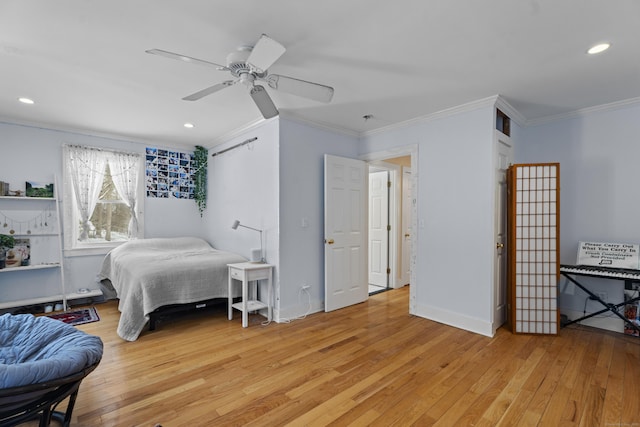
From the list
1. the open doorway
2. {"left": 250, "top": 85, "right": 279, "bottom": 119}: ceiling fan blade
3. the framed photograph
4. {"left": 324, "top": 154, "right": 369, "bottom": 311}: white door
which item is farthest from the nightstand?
→ the framed photograph

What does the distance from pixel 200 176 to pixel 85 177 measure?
1.61 metres

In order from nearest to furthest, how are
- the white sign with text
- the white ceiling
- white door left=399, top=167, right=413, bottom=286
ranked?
the white ceiling < the white sign with text < white door left=399, top=167, right=413, bottom=286

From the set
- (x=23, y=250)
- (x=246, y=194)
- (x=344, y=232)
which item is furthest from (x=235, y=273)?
(x=23, y=250)

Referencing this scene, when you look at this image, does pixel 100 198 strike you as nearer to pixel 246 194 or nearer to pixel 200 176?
pixel 200 176

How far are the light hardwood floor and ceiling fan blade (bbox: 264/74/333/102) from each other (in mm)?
2176

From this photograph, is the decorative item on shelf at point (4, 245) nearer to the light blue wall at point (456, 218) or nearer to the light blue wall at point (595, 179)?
the light blue wall at point (456, 218)

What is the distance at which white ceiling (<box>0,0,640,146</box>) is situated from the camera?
5.99 ft

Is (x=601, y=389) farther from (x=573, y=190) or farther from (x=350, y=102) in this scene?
(x=350, y=102)

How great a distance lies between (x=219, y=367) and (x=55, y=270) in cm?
332

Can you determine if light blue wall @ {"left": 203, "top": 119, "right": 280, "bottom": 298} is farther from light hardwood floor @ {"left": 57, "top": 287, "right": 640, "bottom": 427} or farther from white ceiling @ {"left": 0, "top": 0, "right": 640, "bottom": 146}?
light hardwood floor @ {"left": 57, "top": 287, "right": 640, "bottom": 427}

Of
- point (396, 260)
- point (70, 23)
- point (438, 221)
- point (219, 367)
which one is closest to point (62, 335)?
point (219, 367)

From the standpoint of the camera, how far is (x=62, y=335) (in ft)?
6.52

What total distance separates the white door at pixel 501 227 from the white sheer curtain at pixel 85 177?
5.29 meters

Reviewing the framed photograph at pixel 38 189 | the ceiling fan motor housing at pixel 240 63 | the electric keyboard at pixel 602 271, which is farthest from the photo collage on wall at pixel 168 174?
the electric keyboard at pixel 602 271
